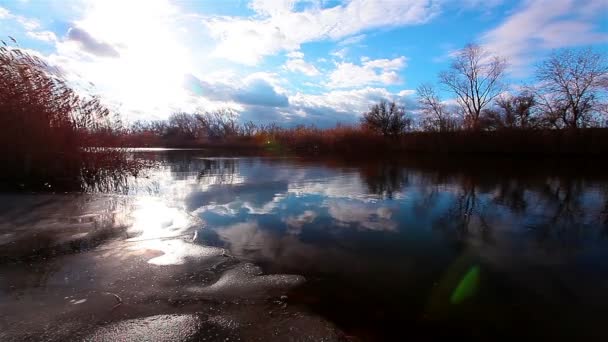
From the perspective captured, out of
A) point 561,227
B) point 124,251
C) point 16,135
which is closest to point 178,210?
point 124,251

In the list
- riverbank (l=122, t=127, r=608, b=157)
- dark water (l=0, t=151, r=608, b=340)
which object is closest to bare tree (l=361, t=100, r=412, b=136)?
riverbank (l=122, t=127, r=608, b=157)

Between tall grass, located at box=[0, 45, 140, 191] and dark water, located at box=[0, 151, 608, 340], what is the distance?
9.78ft

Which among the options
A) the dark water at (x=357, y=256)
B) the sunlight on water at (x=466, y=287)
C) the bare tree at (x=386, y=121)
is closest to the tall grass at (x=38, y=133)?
the dark water at (x=357, y=256)

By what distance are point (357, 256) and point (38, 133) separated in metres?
11.6

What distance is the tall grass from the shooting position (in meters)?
10.7

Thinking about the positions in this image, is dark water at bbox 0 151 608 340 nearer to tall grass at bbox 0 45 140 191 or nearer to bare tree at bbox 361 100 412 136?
tall grass at bbox 0 45 140 191

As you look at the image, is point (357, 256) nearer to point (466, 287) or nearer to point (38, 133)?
point (466, 287)

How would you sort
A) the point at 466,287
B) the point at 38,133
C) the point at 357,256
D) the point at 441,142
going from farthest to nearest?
the point at 441,142
the point at 38,133
the point at 357,256
the point at 466,287

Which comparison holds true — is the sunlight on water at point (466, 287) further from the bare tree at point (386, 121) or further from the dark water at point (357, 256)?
the bare tree at point (386, 121)

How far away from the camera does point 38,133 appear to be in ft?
36.4

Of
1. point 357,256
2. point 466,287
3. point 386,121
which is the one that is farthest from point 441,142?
point 466,287

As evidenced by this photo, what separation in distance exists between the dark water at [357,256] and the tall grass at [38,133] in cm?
298

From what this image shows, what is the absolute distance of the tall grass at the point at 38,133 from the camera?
10703 mm

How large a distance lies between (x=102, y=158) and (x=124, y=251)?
10.0 m
